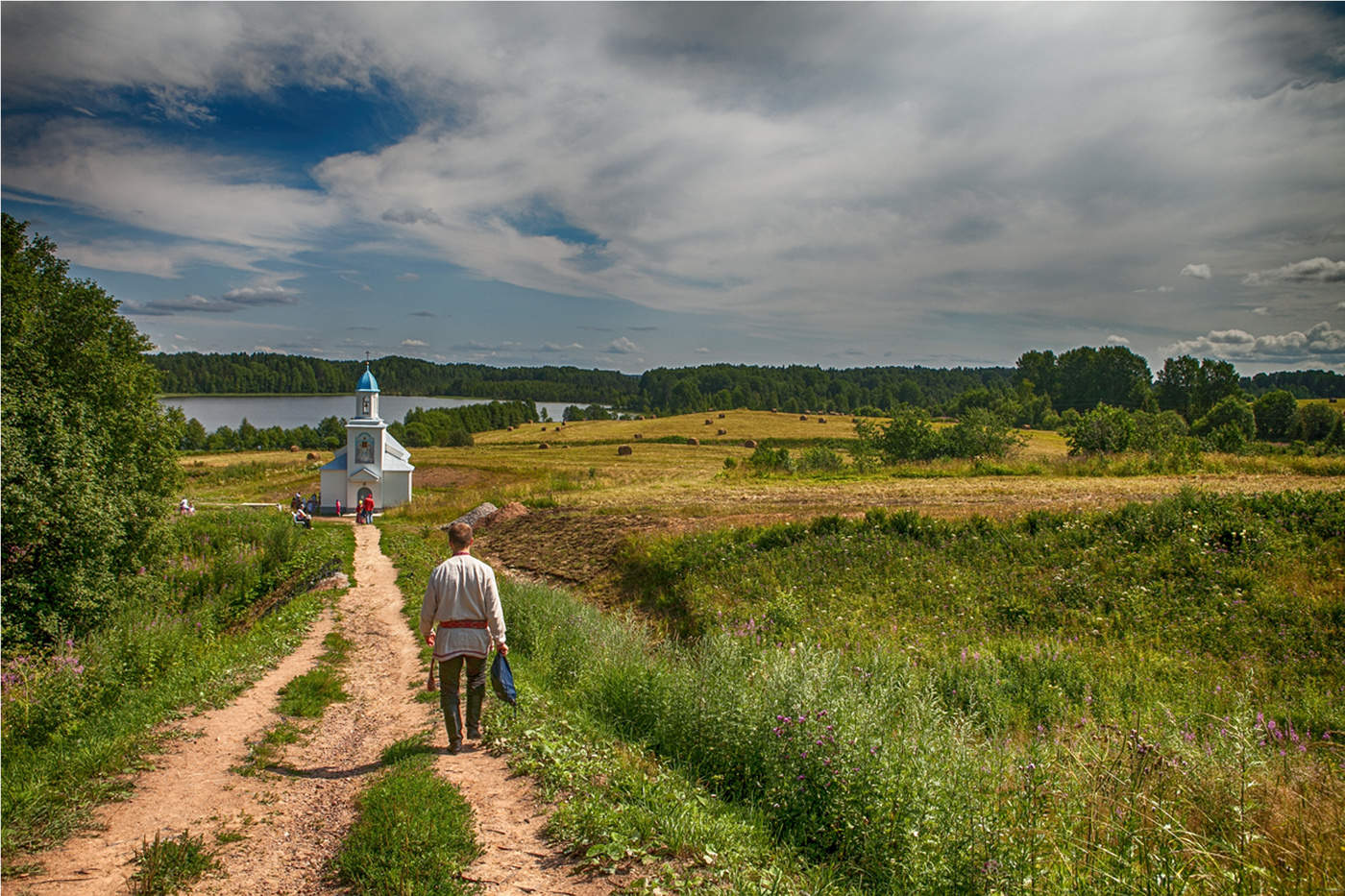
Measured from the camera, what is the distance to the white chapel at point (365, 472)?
133 ft

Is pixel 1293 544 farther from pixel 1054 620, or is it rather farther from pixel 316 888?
pixel 316 888

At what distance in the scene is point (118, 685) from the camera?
8.35 m

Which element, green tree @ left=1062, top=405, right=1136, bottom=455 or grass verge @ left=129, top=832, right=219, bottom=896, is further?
green tree @ left=1062, top=405, right=1136, bottom=455

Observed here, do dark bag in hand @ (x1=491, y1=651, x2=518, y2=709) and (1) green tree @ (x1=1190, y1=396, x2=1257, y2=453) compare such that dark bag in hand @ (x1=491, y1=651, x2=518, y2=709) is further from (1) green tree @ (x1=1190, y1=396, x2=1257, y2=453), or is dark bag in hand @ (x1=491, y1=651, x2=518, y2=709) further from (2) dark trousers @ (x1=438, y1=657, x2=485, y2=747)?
(1) green tree @ (x1=1190, y1=396, x2=1257, y2=453)

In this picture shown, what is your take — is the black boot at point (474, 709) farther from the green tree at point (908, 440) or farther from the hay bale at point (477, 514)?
the green tree at point (908, 440)

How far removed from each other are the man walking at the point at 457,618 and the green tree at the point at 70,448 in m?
13.7

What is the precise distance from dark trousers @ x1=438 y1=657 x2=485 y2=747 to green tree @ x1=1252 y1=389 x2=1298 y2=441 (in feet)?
323

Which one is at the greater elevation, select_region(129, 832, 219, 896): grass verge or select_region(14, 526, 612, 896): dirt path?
select_region(129, 832, 219, 896): grass verge

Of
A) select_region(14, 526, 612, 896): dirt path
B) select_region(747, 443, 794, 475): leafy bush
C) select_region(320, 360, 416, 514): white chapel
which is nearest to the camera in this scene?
select_region(14, 526, 612, 896): dirt path

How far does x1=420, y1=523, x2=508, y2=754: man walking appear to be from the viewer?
6.21m

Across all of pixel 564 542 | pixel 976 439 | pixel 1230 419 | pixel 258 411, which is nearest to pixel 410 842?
pixel 564 542

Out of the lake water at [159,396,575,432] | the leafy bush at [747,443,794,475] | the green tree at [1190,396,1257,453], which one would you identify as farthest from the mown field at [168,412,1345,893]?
the lake water at [159,396,575,432]

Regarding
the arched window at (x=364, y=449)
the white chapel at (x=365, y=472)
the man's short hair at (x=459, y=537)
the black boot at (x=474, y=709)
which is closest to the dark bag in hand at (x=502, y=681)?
the black boot at (x=474, y=709)

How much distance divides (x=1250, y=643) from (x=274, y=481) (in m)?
61.1
